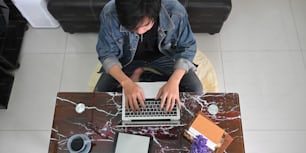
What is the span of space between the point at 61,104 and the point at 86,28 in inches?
30.7

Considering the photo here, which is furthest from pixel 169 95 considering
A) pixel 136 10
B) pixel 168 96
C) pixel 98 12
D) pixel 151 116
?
pixel 98 12

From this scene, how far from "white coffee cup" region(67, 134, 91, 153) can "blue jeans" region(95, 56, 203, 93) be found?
0.31 meters

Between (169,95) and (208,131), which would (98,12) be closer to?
(169,95)

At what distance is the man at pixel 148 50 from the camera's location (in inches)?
43.4

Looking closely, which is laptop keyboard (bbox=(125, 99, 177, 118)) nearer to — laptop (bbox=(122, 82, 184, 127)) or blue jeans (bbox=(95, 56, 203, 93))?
laptop (bbox=(122, 82, 184, 127))

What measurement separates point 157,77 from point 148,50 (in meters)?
0.14

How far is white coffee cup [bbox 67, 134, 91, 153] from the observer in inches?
43.1

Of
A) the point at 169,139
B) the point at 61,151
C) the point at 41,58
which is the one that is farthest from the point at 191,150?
the point at 41,58

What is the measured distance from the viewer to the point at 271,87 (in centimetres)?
179

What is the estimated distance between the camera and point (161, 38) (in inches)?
48.9

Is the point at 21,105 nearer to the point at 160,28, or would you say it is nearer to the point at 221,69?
the point at 160,28

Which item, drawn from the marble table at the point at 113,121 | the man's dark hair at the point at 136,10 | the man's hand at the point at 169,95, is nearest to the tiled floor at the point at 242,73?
the marble table at the point at 113,121

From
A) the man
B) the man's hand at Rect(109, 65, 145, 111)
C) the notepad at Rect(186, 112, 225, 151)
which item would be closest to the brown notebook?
the notepad at Rect(186, 112, 225, 151)

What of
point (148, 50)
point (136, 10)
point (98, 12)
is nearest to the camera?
point (136, 10)
